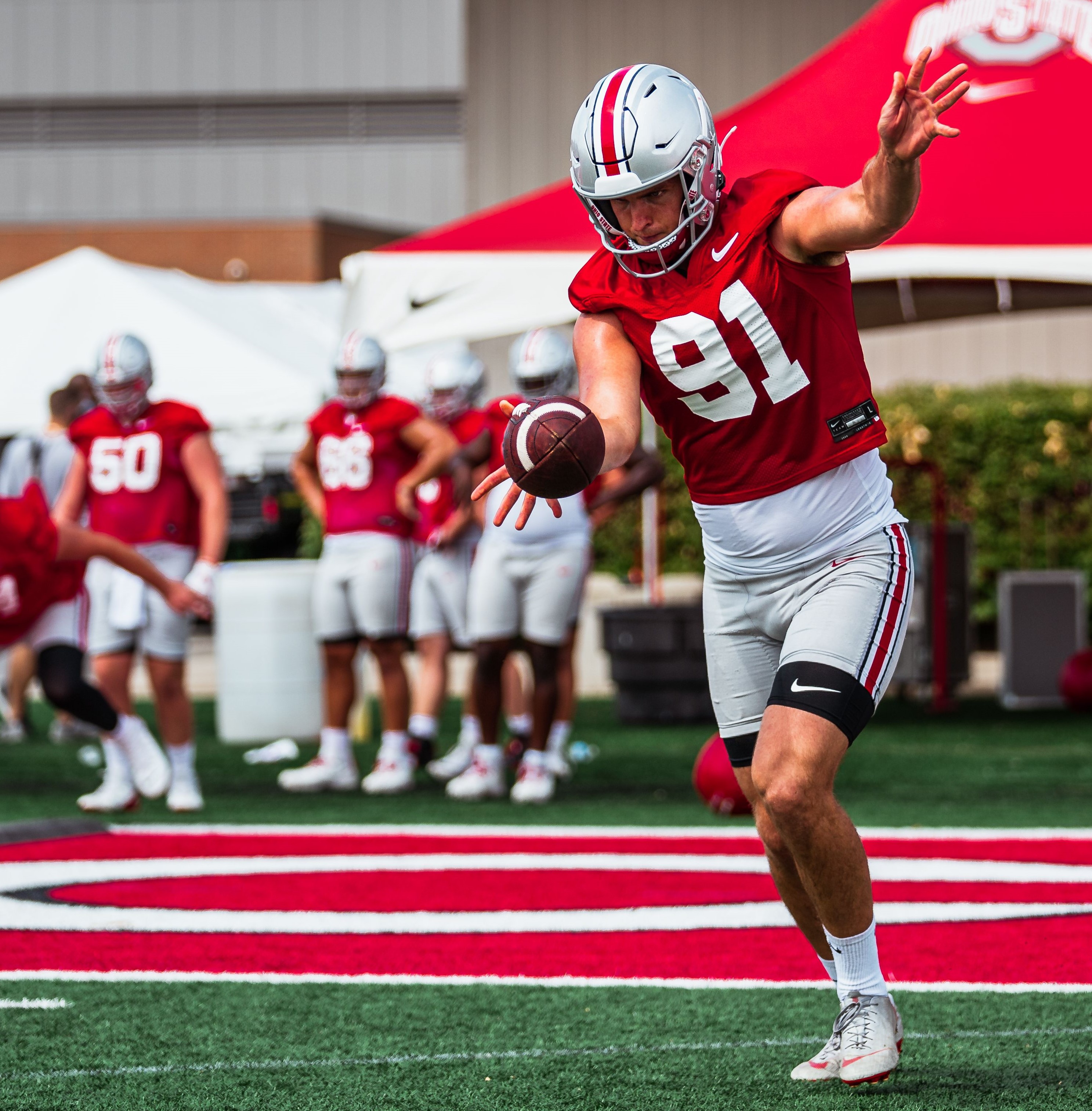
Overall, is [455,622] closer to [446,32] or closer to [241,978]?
[241,978]

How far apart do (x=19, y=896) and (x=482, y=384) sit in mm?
4027

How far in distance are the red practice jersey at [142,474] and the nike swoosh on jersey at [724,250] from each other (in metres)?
4.17

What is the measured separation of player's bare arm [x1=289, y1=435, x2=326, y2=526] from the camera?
7.90 meters

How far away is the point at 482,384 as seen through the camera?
28.0 ft

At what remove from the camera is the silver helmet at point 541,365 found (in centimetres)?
733

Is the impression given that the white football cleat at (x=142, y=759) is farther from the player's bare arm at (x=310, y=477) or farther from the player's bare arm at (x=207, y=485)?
the player's bare arm at (x=310, y=477)

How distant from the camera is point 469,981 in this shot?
4.15m


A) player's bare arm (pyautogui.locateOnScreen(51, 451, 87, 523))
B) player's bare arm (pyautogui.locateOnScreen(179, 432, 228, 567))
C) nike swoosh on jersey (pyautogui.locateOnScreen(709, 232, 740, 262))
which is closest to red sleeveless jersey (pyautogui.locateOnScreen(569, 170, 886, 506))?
nike swoosh on jersey (pyautogui.locateOnScreen(709, 232, 740, 262))

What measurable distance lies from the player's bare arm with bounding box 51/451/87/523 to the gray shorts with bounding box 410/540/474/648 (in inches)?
65.9

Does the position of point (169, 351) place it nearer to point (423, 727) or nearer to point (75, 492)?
point (423, 727)

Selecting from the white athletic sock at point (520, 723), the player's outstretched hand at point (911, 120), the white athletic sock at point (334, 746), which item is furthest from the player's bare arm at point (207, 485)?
the player's outstretched hand at point (911, 120)

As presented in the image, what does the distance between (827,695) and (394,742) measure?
4679mm

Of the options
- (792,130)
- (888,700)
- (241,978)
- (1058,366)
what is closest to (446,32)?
(1058,366)

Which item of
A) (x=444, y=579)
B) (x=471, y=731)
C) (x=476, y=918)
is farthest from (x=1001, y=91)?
(x=476, y=918)
